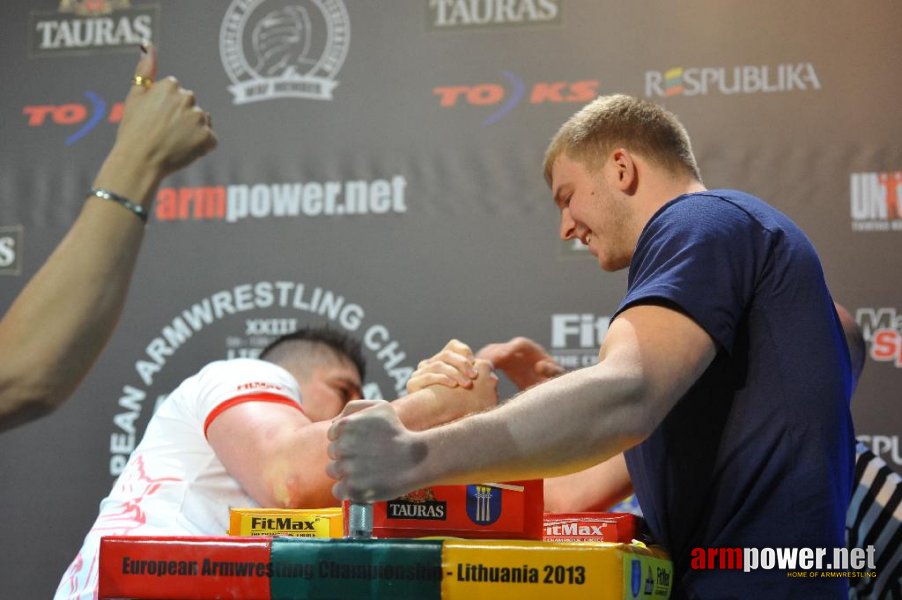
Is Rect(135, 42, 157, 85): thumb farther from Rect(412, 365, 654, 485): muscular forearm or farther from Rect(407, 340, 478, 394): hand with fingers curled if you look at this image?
Rect(407, 340, 478, 394): hand with fingers curled

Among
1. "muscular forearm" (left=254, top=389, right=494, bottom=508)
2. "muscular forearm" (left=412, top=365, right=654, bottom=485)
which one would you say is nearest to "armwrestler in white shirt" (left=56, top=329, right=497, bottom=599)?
"muscular forearm" (left=254, top=389, right=494, bottom=508)

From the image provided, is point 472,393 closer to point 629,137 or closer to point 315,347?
point 629,137

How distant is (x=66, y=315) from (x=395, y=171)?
6.70ft

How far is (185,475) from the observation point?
6.42 feet

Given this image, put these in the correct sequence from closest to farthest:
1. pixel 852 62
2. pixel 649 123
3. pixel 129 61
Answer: pixel 649 123
pixel 852 62
pixel 129 61

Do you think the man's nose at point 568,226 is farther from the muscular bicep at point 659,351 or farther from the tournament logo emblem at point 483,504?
the tournament logo emblem at point 483,504

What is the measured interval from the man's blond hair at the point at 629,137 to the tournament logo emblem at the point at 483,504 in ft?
2.50

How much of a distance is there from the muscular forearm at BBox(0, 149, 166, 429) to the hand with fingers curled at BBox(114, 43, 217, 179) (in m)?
0.08

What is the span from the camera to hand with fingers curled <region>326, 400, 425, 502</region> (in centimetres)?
101

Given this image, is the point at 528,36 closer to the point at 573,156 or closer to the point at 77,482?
the point at 573,156

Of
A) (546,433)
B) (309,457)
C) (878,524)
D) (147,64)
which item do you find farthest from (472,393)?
(878,524)

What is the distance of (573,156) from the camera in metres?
1.76

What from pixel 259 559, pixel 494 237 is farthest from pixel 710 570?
pixel 494 237

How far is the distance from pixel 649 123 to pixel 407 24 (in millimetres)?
1489
